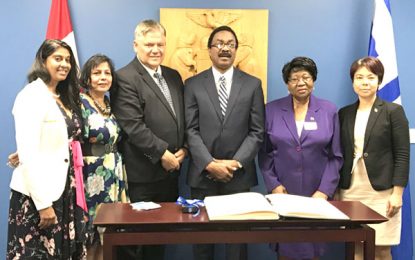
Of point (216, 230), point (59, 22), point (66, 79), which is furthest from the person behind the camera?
point (59, 22)

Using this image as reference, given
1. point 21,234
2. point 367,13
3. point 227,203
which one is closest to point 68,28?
point 21,234

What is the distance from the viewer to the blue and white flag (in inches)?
113

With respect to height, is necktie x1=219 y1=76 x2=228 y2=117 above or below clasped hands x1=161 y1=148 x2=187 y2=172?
above

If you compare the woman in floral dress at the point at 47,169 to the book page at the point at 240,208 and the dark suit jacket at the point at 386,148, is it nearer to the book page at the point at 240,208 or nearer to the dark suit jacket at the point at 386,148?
the book page at the point at 240,208

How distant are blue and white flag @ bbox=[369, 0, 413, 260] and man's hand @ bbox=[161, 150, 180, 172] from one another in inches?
61.0

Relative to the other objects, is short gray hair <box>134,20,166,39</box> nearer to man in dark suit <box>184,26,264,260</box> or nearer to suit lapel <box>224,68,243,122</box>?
man in dark suit <box>184,26,264,260</box>

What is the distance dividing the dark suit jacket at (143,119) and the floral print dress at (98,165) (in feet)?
0.45

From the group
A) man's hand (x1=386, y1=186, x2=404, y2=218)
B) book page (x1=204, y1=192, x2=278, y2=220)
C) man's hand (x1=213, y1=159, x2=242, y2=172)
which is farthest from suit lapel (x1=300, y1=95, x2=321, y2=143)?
book page (x1=204, y1=192, x2=278, y2=220)

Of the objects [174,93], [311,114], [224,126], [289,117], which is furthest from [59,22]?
[311,114]

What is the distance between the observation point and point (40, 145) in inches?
81.7

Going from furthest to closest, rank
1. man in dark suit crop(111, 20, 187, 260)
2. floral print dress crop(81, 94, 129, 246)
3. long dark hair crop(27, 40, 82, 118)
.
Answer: man in dark suit crop(111, 20, 187, 260)
floral print dress crop(81, 94, 129, 246)
long dark hair crop(27, 40, 82, 118)

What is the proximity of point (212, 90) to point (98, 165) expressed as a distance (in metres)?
0.84

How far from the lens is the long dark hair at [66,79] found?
85.4 inches

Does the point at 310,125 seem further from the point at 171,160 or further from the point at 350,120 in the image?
the point at 171,160
